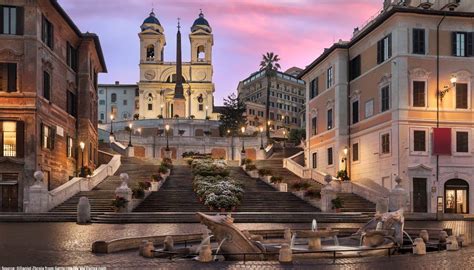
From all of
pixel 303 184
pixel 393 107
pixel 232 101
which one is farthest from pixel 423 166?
pixel 232 101

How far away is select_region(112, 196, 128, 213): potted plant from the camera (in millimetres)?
33406

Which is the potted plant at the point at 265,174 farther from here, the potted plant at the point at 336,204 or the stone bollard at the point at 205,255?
the stone bollard at the point at 205,255

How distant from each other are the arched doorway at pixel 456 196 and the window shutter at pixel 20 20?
2890 cm

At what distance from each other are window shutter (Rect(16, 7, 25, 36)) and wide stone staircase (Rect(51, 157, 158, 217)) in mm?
10711

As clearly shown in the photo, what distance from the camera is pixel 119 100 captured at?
492 ft

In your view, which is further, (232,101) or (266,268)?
(232,101)

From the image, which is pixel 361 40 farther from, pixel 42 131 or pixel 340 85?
pixel 42 131

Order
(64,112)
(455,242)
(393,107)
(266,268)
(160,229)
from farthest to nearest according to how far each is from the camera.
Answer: (64,112) → (393,107) → (160,229) → (455,242) → (266,268)

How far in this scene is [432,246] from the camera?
19.7 m

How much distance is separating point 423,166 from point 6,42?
2754 cm

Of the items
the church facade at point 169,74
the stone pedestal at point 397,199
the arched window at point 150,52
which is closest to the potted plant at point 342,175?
the stone pedestal at point 397,199

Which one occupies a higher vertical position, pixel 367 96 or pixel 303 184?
pixel 367 96

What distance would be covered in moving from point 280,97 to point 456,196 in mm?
114437

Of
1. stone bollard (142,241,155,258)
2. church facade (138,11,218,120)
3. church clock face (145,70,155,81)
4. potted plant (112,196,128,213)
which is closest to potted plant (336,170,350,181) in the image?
potted plant (112,196,128,213)
